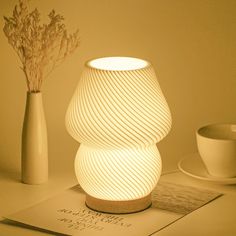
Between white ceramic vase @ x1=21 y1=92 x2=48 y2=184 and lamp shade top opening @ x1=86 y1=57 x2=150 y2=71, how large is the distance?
0.18 meters

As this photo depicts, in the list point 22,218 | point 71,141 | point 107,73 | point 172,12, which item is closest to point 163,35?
point 172,12

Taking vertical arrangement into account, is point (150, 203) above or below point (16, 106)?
below

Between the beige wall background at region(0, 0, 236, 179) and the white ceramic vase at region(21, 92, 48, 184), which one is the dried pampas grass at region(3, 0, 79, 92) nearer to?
the white ceramic vase at region(21, 92, 48, 184)

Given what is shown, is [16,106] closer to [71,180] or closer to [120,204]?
[71,180]

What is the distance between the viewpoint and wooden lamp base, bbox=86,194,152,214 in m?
1.27

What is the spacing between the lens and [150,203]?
132 cm

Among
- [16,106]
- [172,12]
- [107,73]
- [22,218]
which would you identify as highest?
[172,12]

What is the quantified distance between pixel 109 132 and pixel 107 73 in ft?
0.34

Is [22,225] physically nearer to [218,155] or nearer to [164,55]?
[218,155]

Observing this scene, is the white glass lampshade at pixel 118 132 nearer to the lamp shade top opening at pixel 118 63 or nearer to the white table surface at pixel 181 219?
the lamp shade top opening at pixel 118 63

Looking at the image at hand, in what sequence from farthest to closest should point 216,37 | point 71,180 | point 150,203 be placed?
point 216,37 → point 71,180 → point 150,203

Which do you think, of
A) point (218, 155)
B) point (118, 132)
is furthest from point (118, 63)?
point (218, 155)

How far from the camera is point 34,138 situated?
4.70 ft

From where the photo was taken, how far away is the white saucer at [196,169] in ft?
4.66
